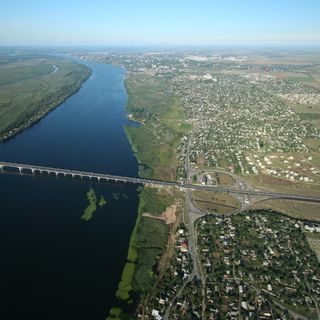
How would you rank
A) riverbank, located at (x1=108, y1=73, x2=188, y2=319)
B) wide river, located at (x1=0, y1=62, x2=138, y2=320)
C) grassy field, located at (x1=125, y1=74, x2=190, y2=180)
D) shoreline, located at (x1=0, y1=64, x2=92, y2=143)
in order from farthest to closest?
shoreline, located at (x1=0, y1=64, x2=92, y2=143) < grassy field, located at (x1=125, y1=74, x2=190, y2=180) < riverbank, located at (x1=108, y1=73, x2=188, y2=319) < wide river, located at (x1=0, y1=62, x2=138, y2=320)

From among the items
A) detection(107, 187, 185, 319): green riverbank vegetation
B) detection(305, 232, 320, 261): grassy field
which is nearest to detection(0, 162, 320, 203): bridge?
detection(107, 187, 185, 319): green riverbank vegetation

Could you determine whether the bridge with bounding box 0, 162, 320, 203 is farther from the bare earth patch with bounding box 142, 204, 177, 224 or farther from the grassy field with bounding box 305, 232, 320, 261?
the grassy field with bounding box 305, 232, 320, 261

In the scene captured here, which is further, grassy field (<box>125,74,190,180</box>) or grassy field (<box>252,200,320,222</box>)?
grassy field (<box>125,74,190,180</box>)

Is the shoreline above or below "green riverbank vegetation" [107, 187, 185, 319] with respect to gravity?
below

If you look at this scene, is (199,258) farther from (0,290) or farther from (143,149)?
(143,149)

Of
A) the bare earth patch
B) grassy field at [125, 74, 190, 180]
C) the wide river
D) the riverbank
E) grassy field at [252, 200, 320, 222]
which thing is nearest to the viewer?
the wide river

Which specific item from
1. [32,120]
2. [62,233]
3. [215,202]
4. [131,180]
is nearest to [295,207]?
[215,202]

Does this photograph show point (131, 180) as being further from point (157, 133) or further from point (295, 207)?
point (157, 133)
